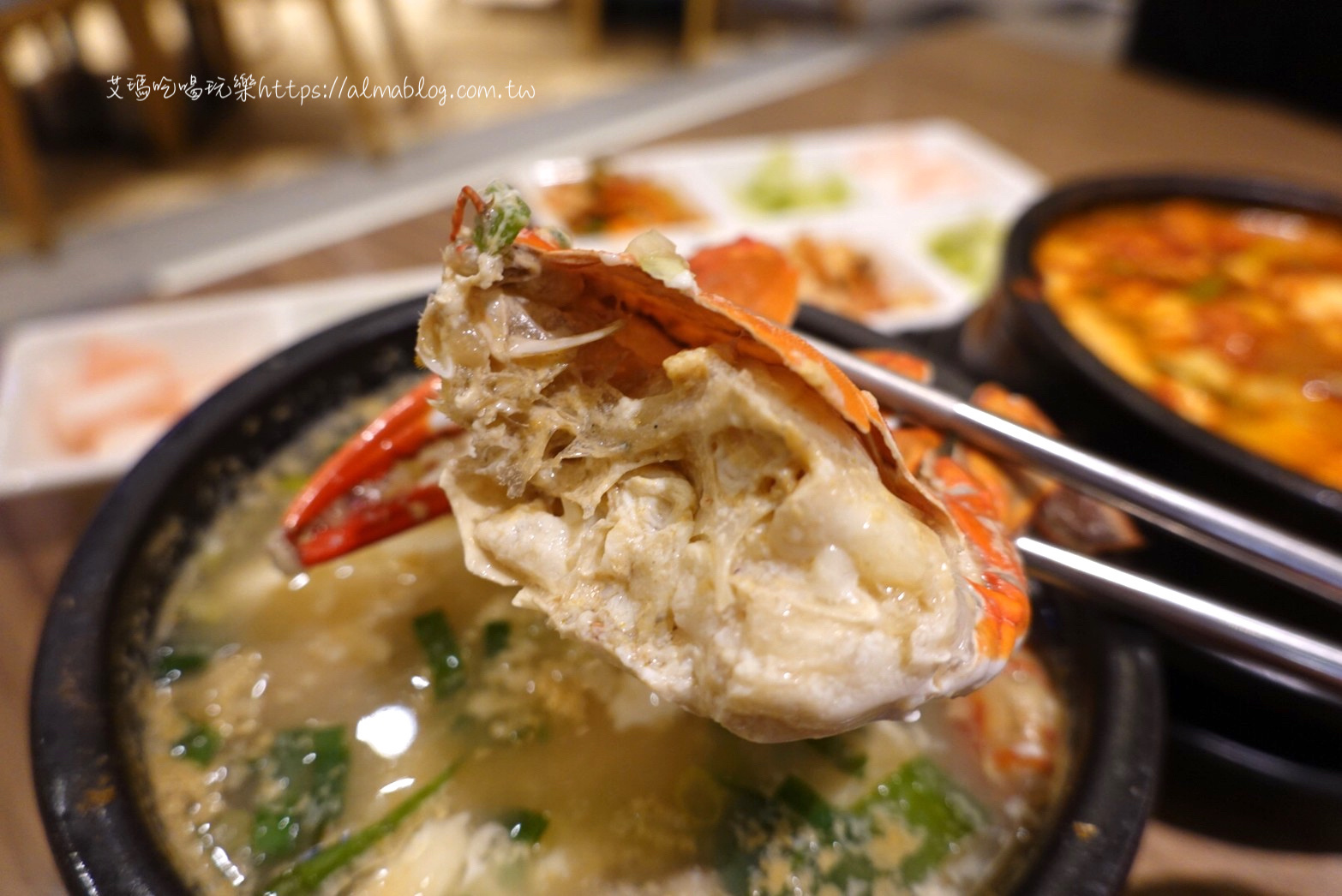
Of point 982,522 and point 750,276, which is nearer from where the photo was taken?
point 982,522

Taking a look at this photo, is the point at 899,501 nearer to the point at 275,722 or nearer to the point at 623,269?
the point at 623,269

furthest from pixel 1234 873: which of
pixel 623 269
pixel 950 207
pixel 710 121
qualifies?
pixel 710 121

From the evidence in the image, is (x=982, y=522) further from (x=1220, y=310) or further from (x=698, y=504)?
(x=1220, y=310)

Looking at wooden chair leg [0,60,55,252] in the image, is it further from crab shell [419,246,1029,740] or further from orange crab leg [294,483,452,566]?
crab shell [419,246,1029,740]

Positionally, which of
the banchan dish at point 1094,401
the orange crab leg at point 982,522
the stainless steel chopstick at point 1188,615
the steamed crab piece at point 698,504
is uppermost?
the steamed crab piece at point 698,504

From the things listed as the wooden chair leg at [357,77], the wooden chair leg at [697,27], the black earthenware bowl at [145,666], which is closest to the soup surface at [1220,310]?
the black earthenware bowl at [145,666]

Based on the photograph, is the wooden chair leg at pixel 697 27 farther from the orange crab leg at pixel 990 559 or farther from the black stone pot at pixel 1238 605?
the orange crab leg at pixel 990 559

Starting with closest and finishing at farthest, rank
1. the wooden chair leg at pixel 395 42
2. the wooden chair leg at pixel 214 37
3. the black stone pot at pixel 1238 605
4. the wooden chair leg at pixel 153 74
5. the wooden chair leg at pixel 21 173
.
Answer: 1. the black stone pot at pixel 1238 605
2. the wooden chair leg at pixel 21 173
3. the wooden chair leg at pixel 153 74
4. the wooden chair leg at pixel 395 42
5. the wooden chair leg at pixel 214 37

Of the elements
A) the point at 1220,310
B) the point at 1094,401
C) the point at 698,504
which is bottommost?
the point at 1220,310

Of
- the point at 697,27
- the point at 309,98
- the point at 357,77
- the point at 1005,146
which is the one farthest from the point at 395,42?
the point at 1005,146
